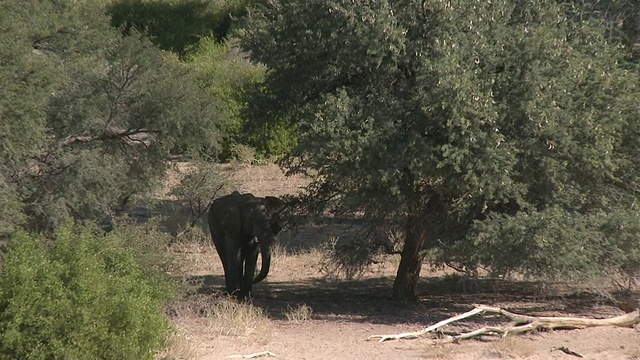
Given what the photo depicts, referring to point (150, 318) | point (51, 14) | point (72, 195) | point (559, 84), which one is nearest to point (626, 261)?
point (559, 84)

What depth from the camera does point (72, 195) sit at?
50.7 ft

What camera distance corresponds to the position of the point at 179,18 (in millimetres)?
37688

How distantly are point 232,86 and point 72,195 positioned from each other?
13.0 meters

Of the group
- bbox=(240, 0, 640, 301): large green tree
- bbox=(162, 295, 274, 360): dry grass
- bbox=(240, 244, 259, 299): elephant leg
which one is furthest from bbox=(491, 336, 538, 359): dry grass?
bbox=(240, 244, 259, 299): elephant leg

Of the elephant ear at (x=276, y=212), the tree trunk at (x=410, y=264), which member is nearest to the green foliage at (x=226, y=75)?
the elephant ear at (x=276, y=212)

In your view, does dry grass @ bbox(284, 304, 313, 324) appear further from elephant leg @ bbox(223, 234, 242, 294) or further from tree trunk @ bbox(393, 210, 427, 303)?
elephant leg @ bbox(223, 234, 242, 294)

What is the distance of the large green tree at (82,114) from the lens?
13.9 m

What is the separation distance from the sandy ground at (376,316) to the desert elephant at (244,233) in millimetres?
422

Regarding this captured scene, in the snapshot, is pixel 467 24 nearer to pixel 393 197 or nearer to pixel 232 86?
pixel 393 197

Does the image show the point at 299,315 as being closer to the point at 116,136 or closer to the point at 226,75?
the point at 116,136

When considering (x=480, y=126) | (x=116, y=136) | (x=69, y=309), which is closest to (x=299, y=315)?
(x=480, y=126)

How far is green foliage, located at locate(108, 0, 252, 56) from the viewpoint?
36.7 meters

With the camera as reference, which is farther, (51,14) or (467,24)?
(51,14)

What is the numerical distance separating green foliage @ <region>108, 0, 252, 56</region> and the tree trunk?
70.3 feet
